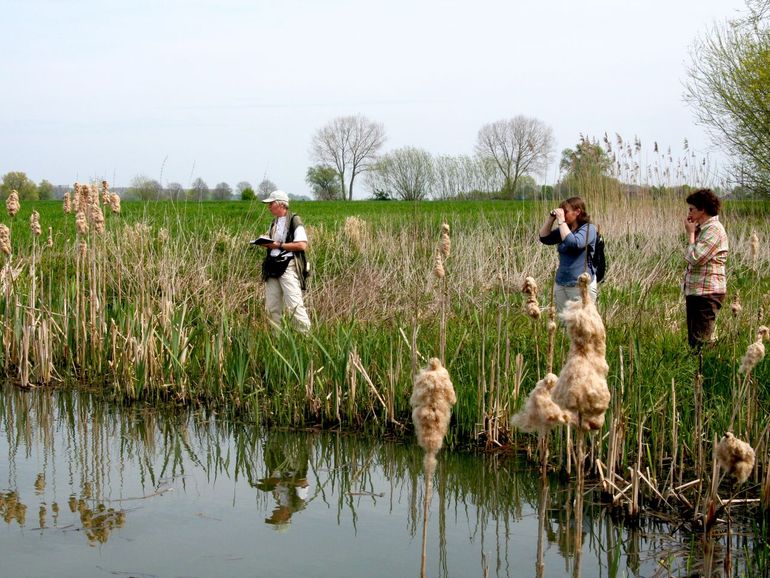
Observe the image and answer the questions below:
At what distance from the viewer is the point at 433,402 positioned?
2178 mm

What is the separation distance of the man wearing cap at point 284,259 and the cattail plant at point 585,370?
21.3ft

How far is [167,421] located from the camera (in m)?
6.72

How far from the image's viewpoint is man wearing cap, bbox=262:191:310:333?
855cm

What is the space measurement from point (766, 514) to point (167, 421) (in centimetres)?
431

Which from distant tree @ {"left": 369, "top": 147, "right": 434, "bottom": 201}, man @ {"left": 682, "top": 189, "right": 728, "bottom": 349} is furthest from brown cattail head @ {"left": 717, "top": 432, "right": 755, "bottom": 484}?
distant tree @ {"left": 369, "top": 147, "right": 434, "bottom": 201}

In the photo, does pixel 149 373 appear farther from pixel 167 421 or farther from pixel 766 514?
pixel 766 514

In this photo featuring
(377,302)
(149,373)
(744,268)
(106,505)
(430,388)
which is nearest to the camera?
(430,388)

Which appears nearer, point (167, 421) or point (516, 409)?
point (516, 409)

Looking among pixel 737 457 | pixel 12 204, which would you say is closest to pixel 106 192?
pixel 12 204

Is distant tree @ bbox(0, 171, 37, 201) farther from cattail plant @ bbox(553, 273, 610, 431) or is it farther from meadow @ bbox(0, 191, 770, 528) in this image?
cattail plant @ bbox(553, 273, 610, 431)

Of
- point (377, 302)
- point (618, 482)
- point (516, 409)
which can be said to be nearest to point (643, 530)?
point (618, 482)

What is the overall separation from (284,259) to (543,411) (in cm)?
658

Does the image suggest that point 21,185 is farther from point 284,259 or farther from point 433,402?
point 433,402

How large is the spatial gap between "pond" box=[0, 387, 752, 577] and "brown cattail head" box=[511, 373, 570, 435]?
0.99 m
